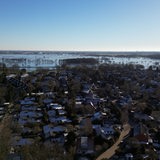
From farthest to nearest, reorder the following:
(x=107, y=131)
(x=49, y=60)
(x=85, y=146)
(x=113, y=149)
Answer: (x=49, y=60), (x=107, y=131), (x=113, y=149), (x=85, y=146)

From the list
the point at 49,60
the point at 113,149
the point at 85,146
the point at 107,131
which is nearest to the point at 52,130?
the point at 107,131

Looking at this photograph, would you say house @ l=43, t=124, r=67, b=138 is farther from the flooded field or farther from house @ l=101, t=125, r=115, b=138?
the flooded field

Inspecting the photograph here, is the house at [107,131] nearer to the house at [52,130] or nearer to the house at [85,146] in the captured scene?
the house at [85,146]

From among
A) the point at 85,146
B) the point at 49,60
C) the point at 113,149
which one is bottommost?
the point at 49,60

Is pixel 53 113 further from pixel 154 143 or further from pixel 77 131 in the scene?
pixel 154 143

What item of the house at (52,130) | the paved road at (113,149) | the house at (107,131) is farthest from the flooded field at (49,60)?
the paved road at (113,149)

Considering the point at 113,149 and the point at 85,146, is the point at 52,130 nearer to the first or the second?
the point at 85,146

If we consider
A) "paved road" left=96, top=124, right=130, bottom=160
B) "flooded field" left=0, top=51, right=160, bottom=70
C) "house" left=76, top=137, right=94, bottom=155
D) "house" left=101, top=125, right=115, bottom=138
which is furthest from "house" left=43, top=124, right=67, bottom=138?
"flooded field" left=0, top=51, right=160, bottom=70

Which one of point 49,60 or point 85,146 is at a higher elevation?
point 85,146

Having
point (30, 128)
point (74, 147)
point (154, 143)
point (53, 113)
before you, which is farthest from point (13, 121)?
point (154, 143)

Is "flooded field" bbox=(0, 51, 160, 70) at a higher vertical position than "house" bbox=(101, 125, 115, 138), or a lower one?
lower

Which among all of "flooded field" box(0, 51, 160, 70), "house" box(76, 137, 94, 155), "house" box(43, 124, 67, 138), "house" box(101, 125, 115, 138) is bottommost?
"flooded field" box(0, 51, 160, 70)
